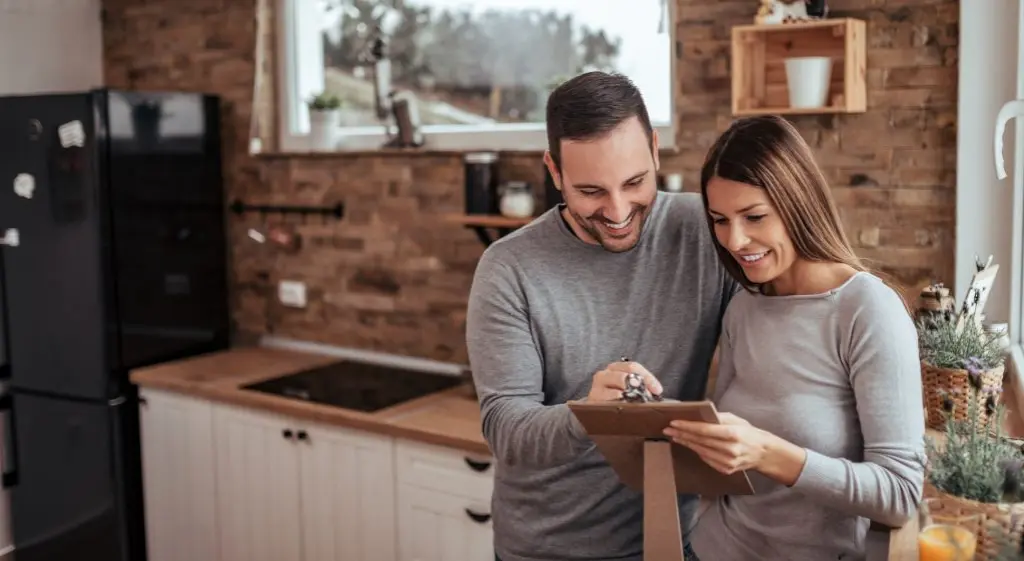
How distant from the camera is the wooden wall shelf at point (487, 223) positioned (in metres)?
3.19

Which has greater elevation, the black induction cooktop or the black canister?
the black canister

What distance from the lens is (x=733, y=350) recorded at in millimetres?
1757

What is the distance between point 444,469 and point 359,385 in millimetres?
654

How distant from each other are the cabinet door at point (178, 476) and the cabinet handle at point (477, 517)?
3.63 ft

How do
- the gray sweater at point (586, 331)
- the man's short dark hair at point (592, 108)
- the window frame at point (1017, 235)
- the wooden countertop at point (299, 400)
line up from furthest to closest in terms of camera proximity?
the wooden countertop at point (299, 400) < the window frame at point (1017, 235) < the gray sweater at point (586, 331) < the man's short dark hair at point (592, 108)

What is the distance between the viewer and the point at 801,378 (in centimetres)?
161

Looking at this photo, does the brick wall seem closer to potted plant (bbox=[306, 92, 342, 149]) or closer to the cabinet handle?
potted plant (bbox=[306, 92, 342, 149])

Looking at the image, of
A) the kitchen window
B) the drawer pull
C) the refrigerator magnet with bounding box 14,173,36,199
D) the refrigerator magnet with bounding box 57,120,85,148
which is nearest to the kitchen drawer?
the drawer pull

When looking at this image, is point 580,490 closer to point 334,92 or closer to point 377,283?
point 377,283

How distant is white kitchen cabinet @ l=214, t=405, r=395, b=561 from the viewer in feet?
10.2

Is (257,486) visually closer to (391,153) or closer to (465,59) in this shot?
(391,153)

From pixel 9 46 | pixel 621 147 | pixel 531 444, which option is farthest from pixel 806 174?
pixel 9 46

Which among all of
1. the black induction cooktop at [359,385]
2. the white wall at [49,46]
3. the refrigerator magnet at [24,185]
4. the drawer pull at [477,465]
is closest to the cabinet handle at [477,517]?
the drawer pull at [477,465]

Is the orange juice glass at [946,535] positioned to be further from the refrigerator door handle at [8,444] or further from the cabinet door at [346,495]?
the refrigerator door handle at [8,444]
